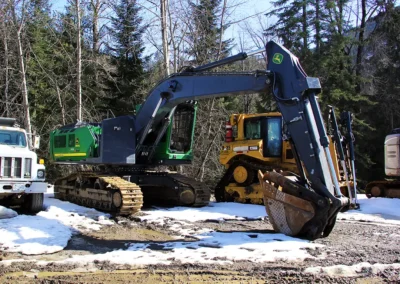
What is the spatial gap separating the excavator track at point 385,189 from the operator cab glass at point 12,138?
37.0 feet

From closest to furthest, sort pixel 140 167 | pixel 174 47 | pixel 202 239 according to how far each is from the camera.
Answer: pixel 202 239 → pixel 140 167 → pixel 174 47

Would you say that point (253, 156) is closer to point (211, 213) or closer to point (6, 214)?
point (211, 213)

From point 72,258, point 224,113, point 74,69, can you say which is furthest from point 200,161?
point 72,258

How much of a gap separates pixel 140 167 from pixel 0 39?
1389 centimetres

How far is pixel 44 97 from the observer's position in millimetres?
24453

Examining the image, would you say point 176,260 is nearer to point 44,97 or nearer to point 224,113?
point 224,113

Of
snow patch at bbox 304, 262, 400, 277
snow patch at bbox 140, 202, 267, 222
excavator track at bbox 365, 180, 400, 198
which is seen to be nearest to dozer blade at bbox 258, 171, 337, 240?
snow patch at bbox 304, 262, 400, 277

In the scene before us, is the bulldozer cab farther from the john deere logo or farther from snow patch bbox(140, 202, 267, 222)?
the john deere logo

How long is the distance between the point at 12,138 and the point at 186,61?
1242 cm

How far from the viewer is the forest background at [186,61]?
20062 mm

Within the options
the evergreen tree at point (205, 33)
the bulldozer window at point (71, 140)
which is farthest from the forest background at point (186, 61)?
the bulldozer window at point (71, 140)

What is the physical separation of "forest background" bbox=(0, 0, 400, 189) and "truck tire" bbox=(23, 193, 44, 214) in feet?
30.6

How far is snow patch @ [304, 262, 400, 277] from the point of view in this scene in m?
5.06

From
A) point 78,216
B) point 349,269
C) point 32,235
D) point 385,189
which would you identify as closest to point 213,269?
point 349,269
